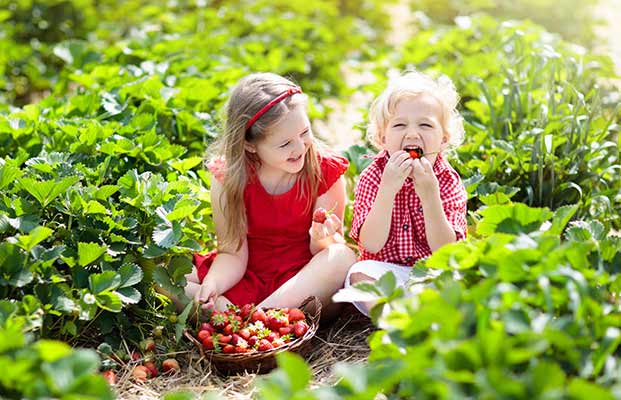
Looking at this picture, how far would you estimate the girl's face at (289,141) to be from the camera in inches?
106

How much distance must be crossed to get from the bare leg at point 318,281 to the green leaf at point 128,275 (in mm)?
503

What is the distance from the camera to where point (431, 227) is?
2.57 meters

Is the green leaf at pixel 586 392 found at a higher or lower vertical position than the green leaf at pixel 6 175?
higher

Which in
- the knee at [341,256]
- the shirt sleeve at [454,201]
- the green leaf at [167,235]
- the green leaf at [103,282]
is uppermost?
the shirt sleeve at [454,201]

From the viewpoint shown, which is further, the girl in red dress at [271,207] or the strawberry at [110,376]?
the girl in red dress at [271,207]

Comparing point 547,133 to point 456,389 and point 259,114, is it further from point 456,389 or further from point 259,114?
point 456,389

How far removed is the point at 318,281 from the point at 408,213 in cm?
40

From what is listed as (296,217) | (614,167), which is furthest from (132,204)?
(614,167)

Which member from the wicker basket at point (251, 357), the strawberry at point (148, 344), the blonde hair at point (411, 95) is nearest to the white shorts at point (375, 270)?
the wicker basket at point (251, 357)

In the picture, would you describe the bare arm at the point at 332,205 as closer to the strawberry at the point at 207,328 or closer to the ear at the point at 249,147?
the ear at the point at 249,147

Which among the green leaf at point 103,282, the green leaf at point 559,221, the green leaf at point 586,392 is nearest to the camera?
the green leaf at point 586,392

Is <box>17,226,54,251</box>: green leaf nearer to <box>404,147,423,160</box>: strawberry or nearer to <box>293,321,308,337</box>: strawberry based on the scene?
<box>293,321,308,337</box>: strawberry

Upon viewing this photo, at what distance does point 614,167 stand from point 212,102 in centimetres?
197

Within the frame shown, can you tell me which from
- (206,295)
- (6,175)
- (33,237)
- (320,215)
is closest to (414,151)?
(320,215)
